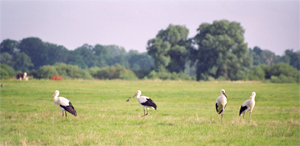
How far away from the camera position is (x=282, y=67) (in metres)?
73.1

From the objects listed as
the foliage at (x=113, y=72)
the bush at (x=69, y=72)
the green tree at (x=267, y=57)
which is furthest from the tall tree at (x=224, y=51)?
the green tree at (x=267, y=57)

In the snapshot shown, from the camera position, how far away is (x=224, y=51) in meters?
70.4

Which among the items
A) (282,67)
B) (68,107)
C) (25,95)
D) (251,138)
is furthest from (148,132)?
(282,67)

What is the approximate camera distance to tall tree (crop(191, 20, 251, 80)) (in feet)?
228

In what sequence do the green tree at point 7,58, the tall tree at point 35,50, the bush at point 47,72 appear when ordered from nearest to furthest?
the bush at point 47,72
the green tree at point 7,58
the tall tree at point 35,50

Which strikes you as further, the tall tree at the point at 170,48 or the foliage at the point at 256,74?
the tall tree at the point at 170,48

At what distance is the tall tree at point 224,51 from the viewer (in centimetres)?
6950

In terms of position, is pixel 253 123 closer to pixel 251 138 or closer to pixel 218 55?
pixel 251 138

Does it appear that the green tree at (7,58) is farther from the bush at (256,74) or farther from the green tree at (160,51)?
the bush at (256,74)

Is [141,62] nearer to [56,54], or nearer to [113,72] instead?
[56,54]

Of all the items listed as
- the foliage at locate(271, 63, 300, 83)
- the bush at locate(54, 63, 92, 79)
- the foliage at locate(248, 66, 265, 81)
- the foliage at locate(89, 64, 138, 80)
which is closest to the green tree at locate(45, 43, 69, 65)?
the foliage at locate(89, 64, 138, 80)

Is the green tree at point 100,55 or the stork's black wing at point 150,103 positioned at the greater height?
the green tree at point 100,55

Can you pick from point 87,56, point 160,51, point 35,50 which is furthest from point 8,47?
point 160,51

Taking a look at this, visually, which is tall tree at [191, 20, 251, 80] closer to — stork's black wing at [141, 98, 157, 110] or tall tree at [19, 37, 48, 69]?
tall tree at [19, 37, 48, 69]
